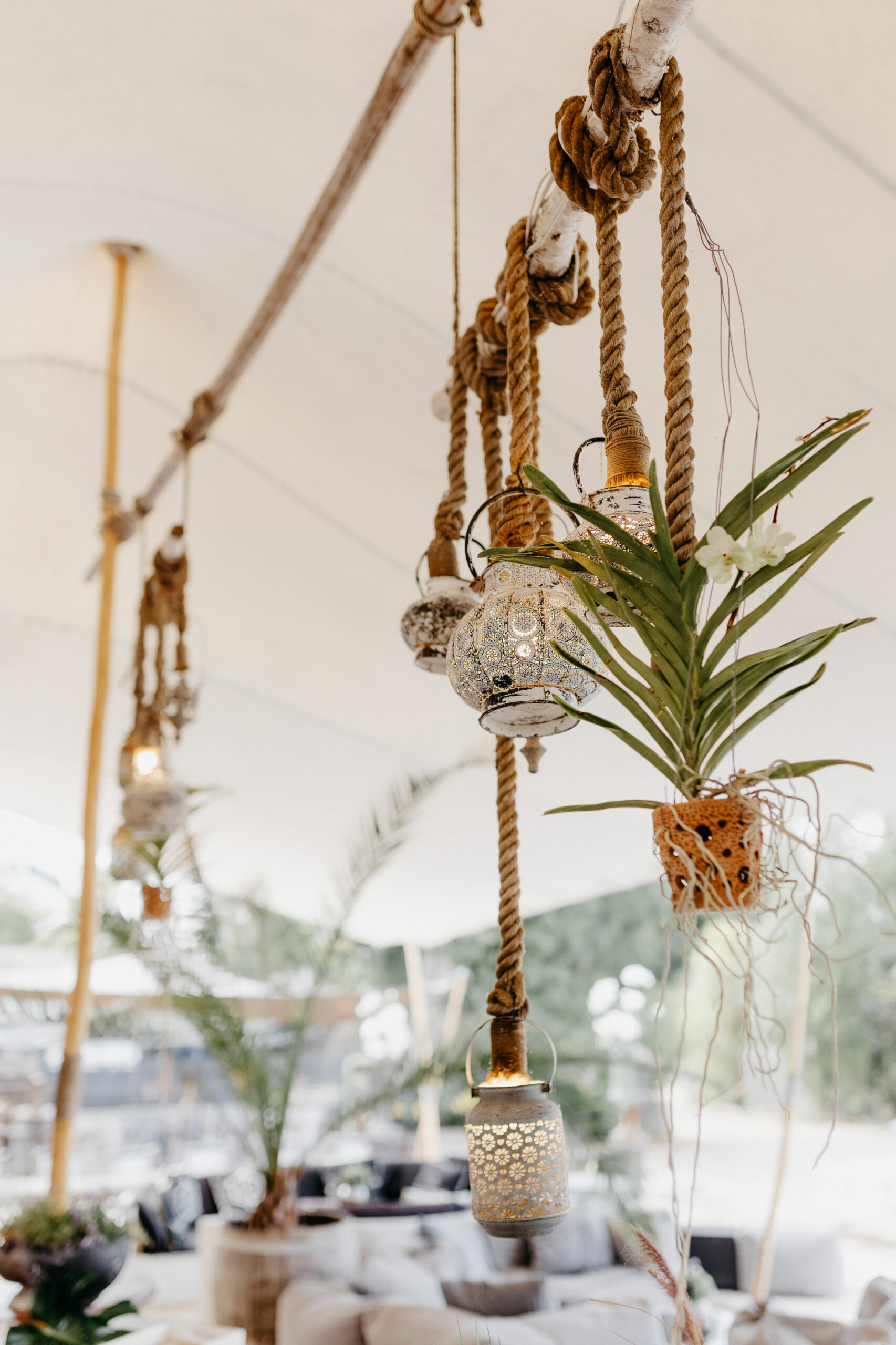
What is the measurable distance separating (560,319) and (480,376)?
15 cm

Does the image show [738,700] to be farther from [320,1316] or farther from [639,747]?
[320,1316]

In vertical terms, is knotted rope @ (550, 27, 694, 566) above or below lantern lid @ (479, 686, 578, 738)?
above

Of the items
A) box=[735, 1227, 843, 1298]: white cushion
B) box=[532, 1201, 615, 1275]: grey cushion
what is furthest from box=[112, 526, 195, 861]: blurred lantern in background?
box=[735, 1227, 843, 1298]: white cushion

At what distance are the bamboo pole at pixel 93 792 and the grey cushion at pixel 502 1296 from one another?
4.18ft

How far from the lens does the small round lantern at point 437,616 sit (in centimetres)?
120

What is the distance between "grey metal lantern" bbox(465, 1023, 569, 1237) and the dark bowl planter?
175 cm

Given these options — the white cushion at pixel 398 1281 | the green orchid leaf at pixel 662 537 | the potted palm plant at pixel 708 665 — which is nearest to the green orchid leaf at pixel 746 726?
the potted palm plant at pixel 708 665

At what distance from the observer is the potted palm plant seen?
681 millimetres

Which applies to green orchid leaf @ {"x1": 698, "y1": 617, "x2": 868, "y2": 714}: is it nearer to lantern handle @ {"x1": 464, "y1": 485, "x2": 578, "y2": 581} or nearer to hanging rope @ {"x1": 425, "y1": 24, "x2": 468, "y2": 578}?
lantern handle @ {"x1": 464, "y1": 485, "x2": 578, "y2": 581}

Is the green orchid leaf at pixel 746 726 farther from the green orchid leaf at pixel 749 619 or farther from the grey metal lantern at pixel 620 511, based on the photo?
the grey metal lantern at pixel 620 511

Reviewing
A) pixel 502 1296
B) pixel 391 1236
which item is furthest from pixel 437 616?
pixel 391 1236

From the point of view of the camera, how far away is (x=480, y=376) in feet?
4.29

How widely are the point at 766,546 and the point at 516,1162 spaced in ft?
1.93

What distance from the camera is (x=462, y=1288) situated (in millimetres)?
3104
